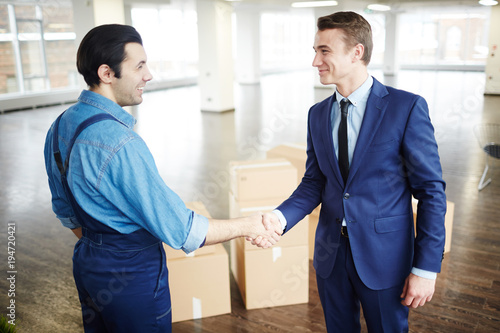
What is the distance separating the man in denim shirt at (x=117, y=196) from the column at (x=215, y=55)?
1065 centimetres

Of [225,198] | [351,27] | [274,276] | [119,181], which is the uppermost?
[351,27]

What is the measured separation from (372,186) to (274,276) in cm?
170

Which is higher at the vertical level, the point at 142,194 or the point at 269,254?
the point at 142,194

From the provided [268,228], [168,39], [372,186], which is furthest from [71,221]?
[168,39]

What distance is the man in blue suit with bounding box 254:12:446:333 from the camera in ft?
5.24

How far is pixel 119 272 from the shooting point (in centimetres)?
152

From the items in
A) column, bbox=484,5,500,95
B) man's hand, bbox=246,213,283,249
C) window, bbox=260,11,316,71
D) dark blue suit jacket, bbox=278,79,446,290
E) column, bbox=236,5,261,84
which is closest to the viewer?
dark blue suit jacket, bbox=278,79,446,290

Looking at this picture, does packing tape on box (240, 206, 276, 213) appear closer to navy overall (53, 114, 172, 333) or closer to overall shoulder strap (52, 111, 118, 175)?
navy overall (53, 114, 172, 333)

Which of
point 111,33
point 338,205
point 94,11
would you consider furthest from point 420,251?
point 94,11

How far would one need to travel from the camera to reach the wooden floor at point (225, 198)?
310cm

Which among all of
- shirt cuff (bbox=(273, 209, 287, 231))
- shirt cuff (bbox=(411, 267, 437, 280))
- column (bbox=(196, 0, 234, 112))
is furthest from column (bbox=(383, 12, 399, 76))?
shirt cuff (bbox=(411, 267, 437, 280))

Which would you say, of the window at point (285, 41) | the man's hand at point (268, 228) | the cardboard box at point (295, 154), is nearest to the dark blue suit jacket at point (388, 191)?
the man's hand at point (268, 228)

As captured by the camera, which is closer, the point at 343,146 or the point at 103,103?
the point at 103,103

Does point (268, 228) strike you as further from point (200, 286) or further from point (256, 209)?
point (200, 286)
